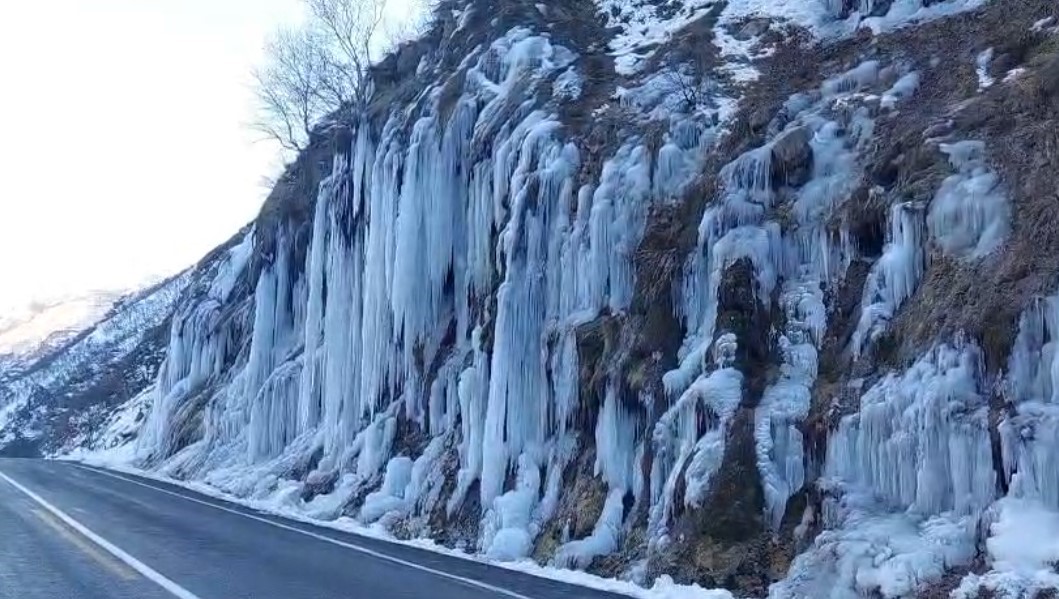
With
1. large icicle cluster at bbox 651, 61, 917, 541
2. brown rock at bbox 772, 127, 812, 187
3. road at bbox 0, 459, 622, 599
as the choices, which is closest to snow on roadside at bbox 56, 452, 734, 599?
road at bbox 0, 459, 622, 599

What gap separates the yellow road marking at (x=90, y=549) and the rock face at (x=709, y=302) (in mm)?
5467

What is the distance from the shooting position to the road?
37.5 ft

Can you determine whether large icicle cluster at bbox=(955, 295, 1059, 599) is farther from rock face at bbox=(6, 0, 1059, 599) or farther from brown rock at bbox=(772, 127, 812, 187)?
brown rock at bbox=(772, 127, 812, 187)

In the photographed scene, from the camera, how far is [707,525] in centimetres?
1267

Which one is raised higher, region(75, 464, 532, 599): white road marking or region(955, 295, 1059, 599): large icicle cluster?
region(955, 295, 1059, 599): large icicle cluster

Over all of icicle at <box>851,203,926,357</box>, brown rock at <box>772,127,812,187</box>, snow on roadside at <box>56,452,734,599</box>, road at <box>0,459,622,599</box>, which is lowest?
snow on roadside at <box>56,452,734,599</box>

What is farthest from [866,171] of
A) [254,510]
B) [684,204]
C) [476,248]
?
[254,510]

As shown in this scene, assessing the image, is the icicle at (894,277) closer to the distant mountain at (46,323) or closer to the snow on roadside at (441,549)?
the snow on roadside at (441,549)

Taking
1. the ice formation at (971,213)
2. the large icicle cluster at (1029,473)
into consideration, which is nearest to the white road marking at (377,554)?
the large icicle cluster at (1029,473)

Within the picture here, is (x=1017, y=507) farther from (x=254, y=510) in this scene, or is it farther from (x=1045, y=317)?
(x=254, y=510)

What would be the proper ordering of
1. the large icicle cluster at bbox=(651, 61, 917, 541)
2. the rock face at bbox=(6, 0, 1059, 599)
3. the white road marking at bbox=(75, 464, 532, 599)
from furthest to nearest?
the large icicle cluster at bbox=(651, 61, 917, 541)
the white road marking at bbox=(75, 464, 532, 599)
the rock face at bbox=(6, 0, 1059, 599)

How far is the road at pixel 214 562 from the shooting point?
11430mm

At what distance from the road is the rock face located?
188 cm

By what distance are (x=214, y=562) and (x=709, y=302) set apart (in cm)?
793
